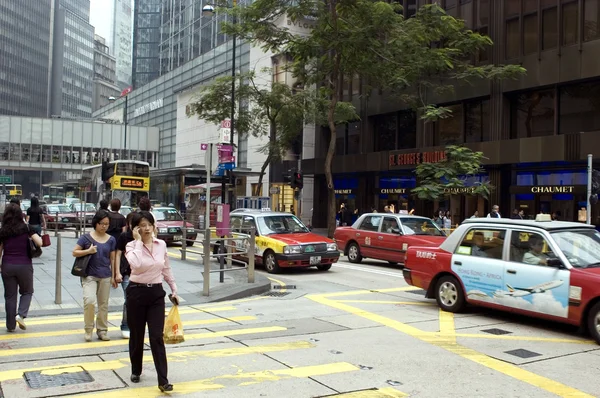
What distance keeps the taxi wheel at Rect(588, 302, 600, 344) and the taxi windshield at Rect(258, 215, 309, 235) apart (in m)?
9.47

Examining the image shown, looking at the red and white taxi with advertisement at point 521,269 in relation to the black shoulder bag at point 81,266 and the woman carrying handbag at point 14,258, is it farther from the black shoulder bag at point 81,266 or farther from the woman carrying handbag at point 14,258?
the woman carrying handbag at point 14,258

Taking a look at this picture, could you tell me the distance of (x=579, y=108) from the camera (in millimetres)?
25719

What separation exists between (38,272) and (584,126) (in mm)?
22485

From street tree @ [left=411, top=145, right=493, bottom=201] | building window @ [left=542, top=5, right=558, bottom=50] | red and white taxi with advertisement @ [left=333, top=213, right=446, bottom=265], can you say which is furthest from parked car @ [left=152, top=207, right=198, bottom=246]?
building window @ [left=542, top=5, right=558, bottom=50]

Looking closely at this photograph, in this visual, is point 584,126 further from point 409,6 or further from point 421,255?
point 421,255

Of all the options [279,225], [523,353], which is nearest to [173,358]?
[523,353]

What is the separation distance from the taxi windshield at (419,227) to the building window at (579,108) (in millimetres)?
12210

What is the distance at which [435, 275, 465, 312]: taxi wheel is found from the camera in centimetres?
952

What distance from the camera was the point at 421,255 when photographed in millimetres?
10266

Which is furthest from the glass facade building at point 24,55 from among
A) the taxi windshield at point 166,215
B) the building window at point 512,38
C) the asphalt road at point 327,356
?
the asphalt road at point 327,356

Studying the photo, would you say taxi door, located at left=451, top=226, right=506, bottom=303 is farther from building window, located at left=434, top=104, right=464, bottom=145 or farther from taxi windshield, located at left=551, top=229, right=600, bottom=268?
building window, located at left=434, top=104, right=464, bottom=145

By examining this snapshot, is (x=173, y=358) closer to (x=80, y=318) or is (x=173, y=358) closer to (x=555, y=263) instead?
(x=80, y=318)

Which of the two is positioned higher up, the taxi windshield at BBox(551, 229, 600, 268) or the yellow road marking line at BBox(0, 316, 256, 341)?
the taxi windshield at BBox(551, 229, 600, 268)

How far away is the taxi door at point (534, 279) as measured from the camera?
26.2 feet
